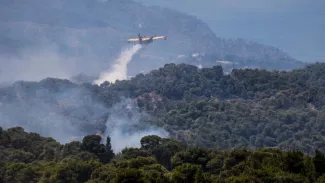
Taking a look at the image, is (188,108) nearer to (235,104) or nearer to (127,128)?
(235,104)

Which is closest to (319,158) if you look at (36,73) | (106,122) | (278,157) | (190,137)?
(278,157)

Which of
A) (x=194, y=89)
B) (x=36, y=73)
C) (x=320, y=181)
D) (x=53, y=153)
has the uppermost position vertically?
(x=36, y=73)

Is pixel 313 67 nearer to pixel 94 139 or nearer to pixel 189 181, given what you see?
pixel 94 139

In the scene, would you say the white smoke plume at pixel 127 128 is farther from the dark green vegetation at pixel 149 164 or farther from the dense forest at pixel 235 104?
the dark green vegetation at pixel 149 164

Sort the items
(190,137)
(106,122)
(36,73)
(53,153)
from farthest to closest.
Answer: (36,73)
(106,122)
(190,137)
(53,153)

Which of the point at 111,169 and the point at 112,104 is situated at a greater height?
the point at 112,104

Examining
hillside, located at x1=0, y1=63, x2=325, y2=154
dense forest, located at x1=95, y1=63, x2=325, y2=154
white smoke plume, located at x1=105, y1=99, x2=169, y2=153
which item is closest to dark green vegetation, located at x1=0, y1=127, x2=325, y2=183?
white smoke plume, located at x1=105, y1=99, x2=169, y2=153

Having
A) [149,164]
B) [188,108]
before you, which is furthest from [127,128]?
[149,164]
